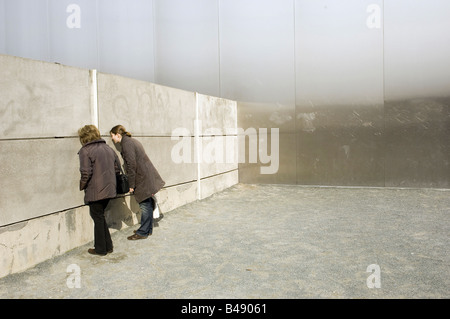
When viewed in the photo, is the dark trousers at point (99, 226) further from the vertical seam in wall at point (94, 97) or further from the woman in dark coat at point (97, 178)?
the vertical seam in wall at point (94, 97)

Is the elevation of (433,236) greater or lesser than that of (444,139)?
lesser

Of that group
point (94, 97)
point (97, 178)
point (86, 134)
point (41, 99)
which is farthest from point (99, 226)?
point (94, 97)

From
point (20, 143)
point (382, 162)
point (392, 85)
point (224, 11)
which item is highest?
point (224, 11)

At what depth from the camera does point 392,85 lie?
406 inches

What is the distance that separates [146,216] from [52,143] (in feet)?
5.74

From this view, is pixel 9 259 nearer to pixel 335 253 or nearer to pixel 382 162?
pixel 335 253

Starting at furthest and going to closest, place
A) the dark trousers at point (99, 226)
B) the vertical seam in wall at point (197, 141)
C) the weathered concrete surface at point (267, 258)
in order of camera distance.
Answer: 1. the vertical seam in wall at point (197, 141)
2. the dark trousers at point (99, 226)
3. the weathered concrete surface at point (267, 258)

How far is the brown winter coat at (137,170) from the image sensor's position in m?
5.48

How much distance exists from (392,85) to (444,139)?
1993 millimetres

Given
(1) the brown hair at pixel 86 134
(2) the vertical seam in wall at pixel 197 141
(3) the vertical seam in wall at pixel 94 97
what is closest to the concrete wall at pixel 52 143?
(3) the vertical seam in wall at pixel 94 97

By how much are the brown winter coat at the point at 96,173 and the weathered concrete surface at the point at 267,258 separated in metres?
0.84

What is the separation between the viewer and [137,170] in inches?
220

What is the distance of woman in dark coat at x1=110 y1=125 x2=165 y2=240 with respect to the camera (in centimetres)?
548

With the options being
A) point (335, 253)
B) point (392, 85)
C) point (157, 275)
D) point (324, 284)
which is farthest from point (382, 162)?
point (157, 275)
